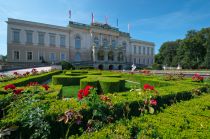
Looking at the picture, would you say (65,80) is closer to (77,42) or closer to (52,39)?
(52,39)

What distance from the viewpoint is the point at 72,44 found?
46625 mm

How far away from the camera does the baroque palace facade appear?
3847 centimetres

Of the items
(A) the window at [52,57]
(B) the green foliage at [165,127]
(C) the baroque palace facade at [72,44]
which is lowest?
(B) the green foliage at [165,127]

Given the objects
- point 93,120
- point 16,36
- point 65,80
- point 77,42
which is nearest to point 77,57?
point 77,42

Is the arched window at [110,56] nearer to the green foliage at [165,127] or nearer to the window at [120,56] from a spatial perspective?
the window at [120,56]

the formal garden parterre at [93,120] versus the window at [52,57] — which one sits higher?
the window at [52,57]

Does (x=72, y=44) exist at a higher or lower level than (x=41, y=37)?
lower

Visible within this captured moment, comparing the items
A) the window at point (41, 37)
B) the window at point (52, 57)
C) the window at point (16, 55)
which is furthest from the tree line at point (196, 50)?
the window at point (16, 55)

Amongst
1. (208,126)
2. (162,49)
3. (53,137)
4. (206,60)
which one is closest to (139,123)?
(208,126)

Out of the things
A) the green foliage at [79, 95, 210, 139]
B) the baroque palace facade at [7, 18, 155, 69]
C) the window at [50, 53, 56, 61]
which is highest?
the baroque palace facade at [7, 18, 155, 69]

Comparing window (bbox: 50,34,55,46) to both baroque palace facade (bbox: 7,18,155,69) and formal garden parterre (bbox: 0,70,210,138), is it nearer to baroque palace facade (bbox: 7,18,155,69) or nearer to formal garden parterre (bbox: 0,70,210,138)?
baroque palace facade (bbox: 7,18,155,69)

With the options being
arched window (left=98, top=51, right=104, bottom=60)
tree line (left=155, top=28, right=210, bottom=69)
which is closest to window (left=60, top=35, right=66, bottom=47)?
arched window (left=98, top=51, right=104, bottom=60)

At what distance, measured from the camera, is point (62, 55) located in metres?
45.0

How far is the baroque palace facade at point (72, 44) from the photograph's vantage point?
126ft
